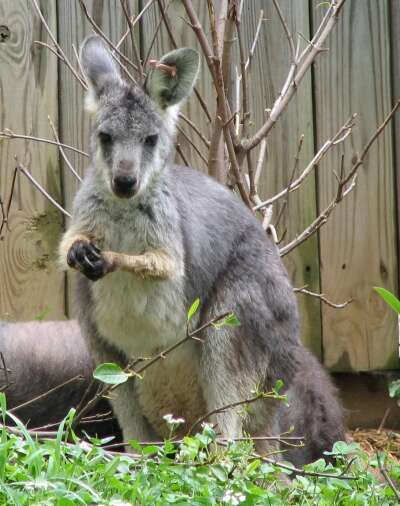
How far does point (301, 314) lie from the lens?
19.8ft

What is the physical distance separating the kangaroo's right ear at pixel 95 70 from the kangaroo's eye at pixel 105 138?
234mm

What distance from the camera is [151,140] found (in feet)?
14.8

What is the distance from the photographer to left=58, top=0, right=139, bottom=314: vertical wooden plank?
5879 millimetres

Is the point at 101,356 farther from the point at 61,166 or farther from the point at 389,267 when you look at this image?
the point at 389,267

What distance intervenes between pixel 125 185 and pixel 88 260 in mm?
358

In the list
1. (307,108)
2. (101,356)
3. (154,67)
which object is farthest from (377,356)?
(154,67)

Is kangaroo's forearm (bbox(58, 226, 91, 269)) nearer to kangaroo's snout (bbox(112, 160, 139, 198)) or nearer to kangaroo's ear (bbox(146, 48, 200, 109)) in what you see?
kangaroo's snout (bbox(112, 160, 139, 198))

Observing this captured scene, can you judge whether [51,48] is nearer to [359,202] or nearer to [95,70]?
[95,70]

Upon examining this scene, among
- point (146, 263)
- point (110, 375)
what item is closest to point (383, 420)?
point (146, 263)

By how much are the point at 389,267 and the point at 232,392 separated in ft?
5.95

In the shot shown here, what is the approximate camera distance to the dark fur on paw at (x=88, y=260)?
13.8 ft

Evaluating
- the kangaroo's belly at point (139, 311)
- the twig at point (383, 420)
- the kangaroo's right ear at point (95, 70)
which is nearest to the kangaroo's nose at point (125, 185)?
the kangaroo's belly at point (139, 311)

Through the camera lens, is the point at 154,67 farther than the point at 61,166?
No

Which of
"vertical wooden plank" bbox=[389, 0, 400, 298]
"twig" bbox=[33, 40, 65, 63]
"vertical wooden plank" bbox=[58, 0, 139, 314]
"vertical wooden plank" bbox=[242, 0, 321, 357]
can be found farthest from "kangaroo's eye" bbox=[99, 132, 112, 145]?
"vertical wooden plank" bbox=[389, 0, 400, 298]
